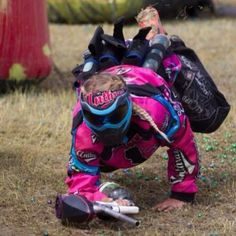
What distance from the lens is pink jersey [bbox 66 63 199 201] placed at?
3184 mm

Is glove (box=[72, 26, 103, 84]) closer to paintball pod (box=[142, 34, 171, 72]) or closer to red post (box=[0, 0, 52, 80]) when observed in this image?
paintball pod (box=[142, 34, 171, 72])

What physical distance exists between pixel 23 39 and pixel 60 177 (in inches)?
89.8

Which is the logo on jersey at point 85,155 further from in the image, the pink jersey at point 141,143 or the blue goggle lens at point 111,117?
the blue goggle lens at point 111,117

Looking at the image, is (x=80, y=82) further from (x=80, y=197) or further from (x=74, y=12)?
(x=74, y=12)

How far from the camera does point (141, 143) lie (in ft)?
10.9

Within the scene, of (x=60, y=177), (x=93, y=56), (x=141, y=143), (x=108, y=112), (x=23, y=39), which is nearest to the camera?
(x=108, y=112)

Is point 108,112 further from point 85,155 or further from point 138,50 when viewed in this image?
point 138,50

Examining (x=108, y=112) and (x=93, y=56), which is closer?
(x=108, y=112)

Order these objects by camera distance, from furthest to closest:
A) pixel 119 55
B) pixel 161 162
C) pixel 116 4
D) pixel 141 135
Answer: pixel 116 4 < pixel 161 162 < pixel 119 55 < pixel 141 135

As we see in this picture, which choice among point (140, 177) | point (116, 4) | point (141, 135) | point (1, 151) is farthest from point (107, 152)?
point (116, 4)

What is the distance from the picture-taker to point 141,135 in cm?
324

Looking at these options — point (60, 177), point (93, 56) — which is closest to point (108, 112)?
point (93, 56)

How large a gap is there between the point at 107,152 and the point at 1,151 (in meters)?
1.33

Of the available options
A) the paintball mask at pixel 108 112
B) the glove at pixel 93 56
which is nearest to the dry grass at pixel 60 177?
the paintball mask at pixel 108 112
